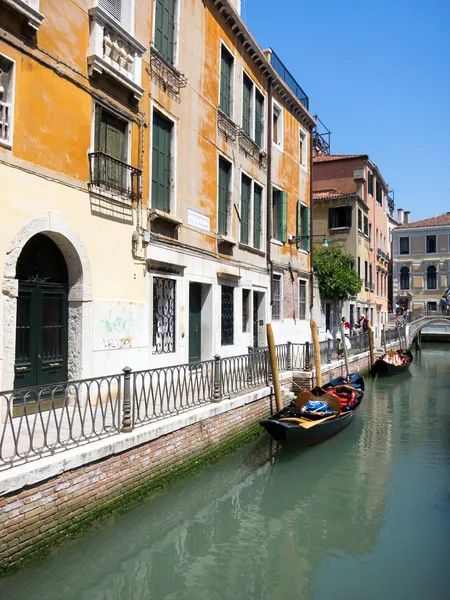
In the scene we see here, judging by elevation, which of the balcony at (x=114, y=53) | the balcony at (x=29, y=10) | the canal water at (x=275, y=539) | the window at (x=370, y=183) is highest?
the window at (x=370, y=183)

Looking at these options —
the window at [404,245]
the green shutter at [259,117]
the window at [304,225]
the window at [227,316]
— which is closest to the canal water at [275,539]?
the window at [227,316]

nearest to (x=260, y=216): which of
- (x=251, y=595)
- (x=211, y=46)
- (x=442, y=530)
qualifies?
(x=211, y=46)

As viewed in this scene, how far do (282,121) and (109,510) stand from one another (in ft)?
47.8

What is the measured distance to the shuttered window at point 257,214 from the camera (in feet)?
50.6

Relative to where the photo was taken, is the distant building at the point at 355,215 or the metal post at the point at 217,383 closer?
the metal post at the point at 217,383

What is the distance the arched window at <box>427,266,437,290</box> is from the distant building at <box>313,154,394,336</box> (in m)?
12.6

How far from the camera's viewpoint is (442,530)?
6.64 m

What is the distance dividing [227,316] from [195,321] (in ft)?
5.04

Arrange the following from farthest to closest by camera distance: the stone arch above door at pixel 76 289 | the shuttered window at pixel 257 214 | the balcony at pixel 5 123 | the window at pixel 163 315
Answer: the shuttered window at pixel 257 214
the window at pixel 163 315
the stone arch above door at pixel 76 289
the balcony at pixel 5 123

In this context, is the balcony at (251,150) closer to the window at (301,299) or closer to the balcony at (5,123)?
the window at (301,299)

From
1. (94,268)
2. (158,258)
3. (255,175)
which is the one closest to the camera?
(94,268)

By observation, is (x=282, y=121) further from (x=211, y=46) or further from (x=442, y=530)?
(x=442, y=530)

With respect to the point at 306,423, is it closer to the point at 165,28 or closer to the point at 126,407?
the point at 126,407

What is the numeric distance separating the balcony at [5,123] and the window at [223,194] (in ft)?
22.3
